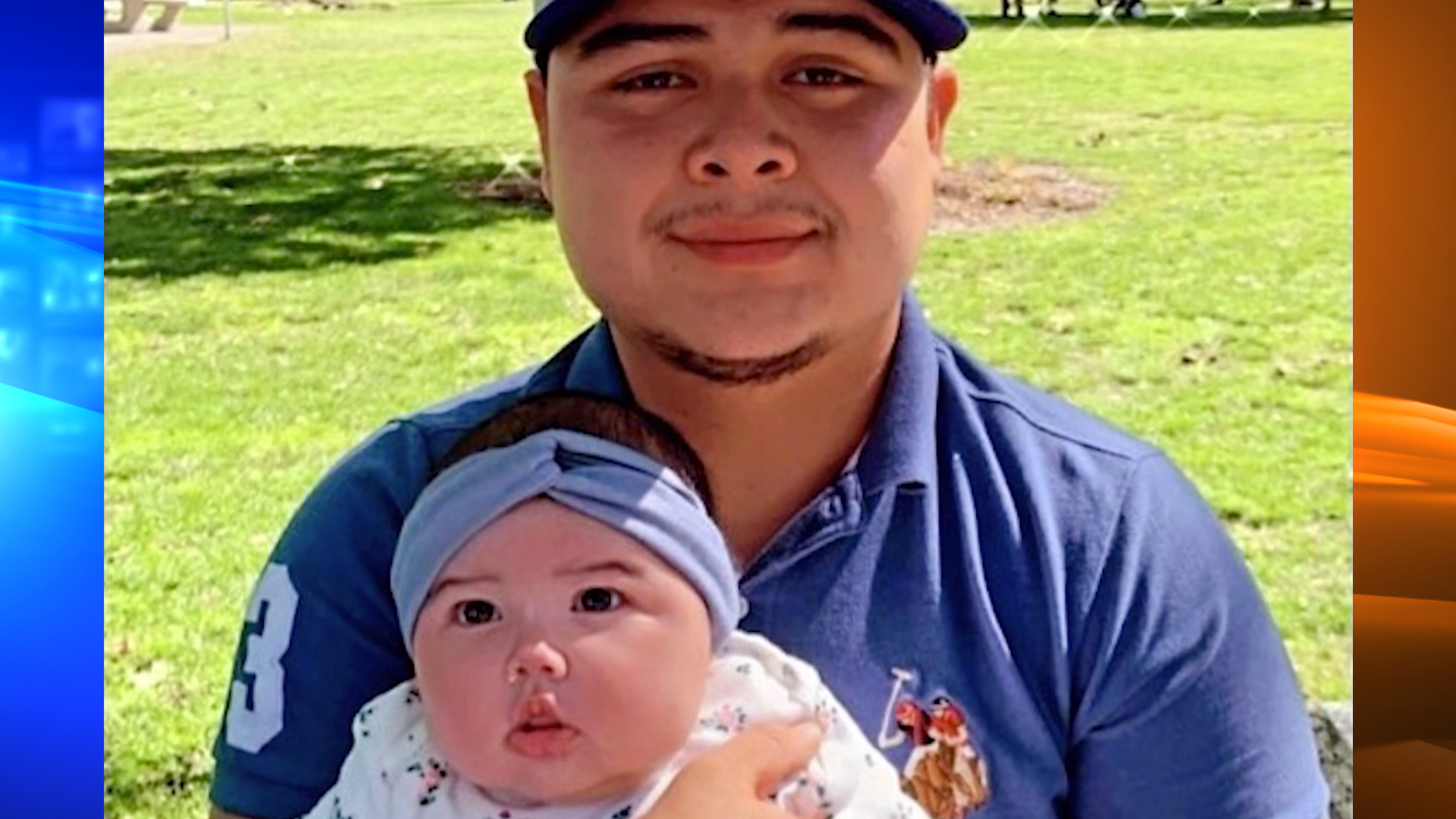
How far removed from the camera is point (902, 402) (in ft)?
5.09

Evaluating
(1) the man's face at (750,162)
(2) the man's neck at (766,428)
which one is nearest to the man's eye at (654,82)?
(1) the man's face at (750,162)

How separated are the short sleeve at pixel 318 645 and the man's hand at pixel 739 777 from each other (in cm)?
27

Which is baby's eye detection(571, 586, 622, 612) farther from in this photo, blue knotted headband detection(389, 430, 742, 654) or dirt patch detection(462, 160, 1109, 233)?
dirt patch detection(462, 160, 1109, 233)

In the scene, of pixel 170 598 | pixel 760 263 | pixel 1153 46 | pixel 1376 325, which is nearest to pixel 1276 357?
pixel 1376 325

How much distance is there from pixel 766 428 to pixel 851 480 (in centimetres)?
8

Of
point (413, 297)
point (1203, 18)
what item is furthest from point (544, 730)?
point (1203, 18)

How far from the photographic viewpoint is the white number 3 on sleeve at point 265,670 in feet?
5.26

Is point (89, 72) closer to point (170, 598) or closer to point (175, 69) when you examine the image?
point (175, 69)

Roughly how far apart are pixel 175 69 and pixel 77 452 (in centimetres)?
39

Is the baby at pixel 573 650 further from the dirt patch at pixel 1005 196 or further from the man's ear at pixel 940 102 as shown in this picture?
the dirt patch at pixel 1005 196

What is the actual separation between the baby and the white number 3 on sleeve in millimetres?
143

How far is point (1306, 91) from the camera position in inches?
82.0

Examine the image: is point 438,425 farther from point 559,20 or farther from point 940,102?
point 940,102

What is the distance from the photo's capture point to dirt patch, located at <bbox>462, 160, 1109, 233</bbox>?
1874 mm
